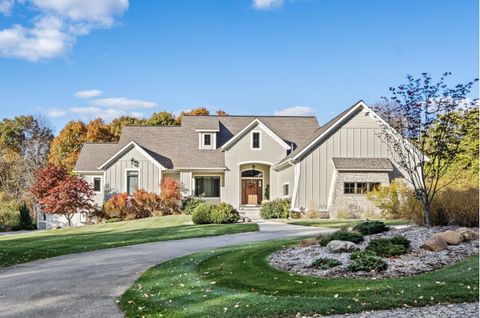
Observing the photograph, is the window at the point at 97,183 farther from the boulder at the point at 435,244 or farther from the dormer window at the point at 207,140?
the boulder at the point at 435,244

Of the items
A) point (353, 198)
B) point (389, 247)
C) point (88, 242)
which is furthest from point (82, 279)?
point (353, 198)

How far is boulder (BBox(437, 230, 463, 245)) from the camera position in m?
10.4

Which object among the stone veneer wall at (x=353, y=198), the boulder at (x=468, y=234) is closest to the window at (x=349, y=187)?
the stone veneer wall at (x=353, y=198)

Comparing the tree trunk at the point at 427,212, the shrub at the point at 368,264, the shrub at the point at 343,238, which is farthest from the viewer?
the tree trunk at the point at 427,212

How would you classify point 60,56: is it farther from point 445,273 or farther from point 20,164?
point 20,164

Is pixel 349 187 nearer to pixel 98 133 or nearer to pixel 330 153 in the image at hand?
pixel 330 153

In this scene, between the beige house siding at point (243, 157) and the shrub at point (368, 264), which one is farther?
the beige house siding at point (243, 157)

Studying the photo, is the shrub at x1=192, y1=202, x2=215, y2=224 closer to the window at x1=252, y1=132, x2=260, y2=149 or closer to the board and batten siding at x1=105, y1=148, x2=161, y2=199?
the board and batten siding at x1=105, y1=148, x2=161, y2=199

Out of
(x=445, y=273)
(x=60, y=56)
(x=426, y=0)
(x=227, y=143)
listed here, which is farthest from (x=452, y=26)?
(x=227, y=143)

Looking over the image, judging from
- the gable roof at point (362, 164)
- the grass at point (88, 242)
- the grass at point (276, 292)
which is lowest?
the grass at point (88, 242)

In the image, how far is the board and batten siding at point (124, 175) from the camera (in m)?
32.2

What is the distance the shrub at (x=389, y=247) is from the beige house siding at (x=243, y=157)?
2240cm

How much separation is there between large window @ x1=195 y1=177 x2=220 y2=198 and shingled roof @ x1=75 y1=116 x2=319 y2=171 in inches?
51.1

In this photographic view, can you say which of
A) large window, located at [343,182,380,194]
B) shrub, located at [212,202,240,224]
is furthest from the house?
shrub, located at [212,202,240,224]
